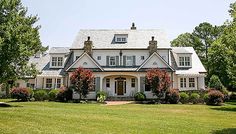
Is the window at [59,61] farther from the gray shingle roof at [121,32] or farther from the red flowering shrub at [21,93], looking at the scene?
the red flowering shrub at [21,93]

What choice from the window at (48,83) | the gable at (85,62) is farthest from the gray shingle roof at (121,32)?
the window at (48,83)

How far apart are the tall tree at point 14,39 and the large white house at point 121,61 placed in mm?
14186

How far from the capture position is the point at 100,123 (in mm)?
16750

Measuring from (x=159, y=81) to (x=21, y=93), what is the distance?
17.1 meters

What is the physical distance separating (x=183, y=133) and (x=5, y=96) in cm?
3709

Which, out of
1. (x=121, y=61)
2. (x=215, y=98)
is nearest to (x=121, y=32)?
(x=121, y=61)

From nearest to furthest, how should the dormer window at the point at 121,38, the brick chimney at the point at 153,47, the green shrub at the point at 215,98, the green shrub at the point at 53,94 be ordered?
the green shrub at the point at 215,98 → the green shrub at the point at 53,94 → the brick chimney at the point at 153,47 → the dormer window at the point at 121,38

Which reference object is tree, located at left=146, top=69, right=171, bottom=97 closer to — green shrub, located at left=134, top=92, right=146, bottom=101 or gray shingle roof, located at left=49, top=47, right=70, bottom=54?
green shrub, located at left=134, top=92, right=146, bottom=101

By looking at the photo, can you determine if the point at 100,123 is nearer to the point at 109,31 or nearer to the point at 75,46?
the point at 75,46

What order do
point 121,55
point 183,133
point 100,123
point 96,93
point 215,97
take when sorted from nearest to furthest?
1. point 183,133
2. point 100,123
3. point 215,97
4. point 96,93
5. point 121,55

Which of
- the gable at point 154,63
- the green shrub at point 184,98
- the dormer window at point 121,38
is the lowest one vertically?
the green shrub at point 184,98

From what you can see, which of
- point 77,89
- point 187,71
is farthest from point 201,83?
point 77,89

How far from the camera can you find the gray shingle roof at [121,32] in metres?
44.4

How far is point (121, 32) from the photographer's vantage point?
4712 centimetres
